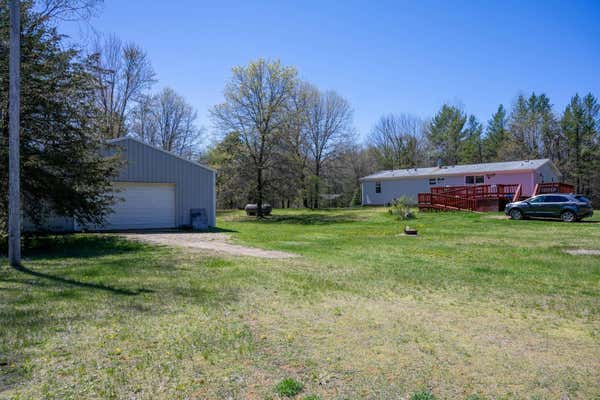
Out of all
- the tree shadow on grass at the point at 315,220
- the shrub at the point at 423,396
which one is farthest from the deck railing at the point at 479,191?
the shrub at the point at 423,396

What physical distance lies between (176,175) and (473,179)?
78.7 ft

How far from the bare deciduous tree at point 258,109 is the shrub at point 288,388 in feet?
80.6

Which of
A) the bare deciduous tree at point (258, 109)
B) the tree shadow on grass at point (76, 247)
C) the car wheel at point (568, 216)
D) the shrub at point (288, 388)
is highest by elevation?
the bare deciduous tree at point (258, 109)

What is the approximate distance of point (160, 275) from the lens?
742 cm

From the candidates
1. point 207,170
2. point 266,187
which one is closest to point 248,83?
point 266,187

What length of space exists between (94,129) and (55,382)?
10086 mm

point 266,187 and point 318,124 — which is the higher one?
point 318,124

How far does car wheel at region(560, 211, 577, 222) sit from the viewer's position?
18609 millimetres

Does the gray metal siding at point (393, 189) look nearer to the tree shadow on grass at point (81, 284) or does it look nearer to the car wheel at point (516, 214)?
the car wheel at point (516, 214)

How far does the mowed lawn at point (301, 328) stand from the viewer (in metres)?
3.16

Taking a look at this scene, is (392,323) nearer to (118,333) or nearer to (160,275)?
(118,333)

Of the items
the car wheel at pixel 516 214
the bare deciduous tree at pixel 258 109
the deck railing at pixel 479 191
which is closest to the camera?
the car wheel at pixel 516 214

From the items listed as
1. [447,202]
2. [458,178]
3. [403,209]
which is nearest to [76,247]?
[403,209]

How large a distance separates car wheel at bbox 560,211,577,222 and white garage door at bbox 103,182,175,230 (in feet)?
58.2
